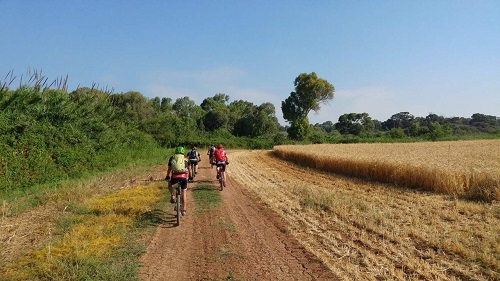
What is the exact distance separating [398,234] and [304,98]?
7109 centimetres

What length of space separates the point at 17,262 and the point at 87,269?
165 centimetres

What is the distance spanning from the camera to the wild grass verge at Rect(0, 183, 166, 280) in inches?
230

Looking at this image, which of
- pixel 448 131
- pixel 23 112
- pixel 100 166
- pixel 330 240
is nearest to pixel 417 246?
pixel 330 240

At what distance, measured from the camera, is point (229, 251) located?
7.37 metres

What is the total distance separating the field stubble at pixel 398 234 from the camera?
638 centimetres

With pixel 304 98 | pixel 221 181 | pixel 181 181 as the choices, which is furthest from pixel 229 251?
pixel 304 98

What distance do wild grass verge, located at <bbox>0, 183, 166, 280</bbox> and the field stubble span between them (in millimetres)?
3926

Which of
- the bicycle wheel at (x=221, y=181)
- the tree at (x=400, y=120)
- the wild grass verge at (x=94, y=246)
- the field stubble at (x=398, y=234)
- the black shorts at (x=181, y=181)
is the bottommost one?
the field stubble at (x=398, y=234)

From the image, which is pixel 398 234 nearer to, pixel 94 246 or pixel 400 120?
pixel 94 246

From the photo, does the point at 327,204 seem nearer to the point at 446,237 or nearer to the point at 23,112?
the point at 446,237

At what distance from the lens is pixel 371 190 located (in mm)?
15938

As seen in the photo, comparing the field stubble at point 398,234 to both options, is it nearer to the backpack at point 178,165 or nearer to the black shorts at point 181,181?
the black shorts at point 181,181

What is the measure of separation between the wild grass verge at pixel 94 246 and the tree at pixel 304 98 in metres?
64.8

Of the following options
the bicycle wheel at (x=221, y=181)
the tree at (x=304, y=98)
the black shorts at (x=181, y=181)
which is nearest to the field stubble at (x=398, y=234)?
the bicycle wheel at (x=221, y=181)
